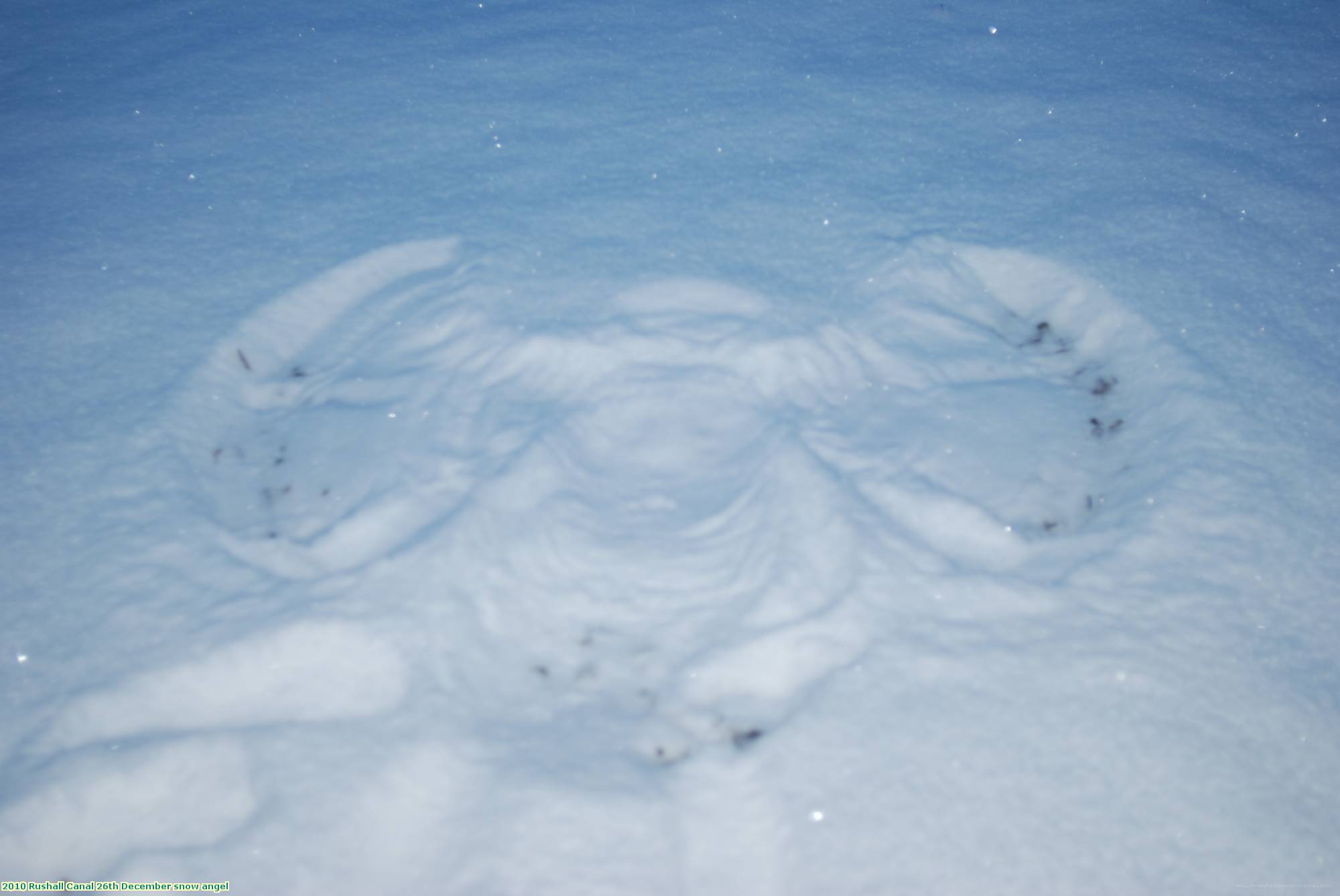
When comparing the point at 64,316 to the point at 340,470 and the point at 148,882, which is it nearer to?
the point at 340,470

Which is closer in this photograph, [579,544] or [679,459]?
[579,544]

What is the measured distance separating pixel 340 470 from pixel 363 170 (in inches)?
44.4

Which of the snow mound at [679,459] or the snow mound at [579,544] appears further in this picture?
the snow mound at [679,459]

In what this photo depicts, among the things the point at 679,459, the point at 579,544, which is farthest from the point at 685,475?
the point at 579,544

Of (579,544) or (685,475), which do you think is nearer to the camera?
(579,544)

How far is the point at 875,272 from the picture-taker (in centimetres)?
195

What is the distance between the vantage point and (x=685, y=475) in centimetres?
163

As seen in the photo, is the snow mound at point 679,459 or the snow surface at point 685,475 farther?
the snow mound at point 679,459

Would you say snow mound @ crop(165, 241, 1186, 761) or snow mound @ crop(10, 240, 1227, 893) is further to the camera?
snow mound @ crop(165, 241, 1186, 761)

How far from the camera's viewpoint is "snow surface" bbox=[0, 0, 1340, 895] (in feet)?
3.80

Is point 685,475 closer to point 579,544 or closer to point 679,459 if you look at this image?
point 679,459

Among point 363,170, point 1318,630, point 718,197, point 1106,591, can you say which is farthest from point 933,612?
point 363,170

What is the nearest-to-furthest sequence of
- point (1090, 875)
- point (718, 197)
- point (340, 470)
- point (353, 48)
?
1. point (1090, 875)
2. point (340, 470)
3. point (718, 197)
4. point (353, 48)

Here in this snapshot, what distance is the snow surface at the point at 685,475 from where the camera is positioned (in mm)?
1157
